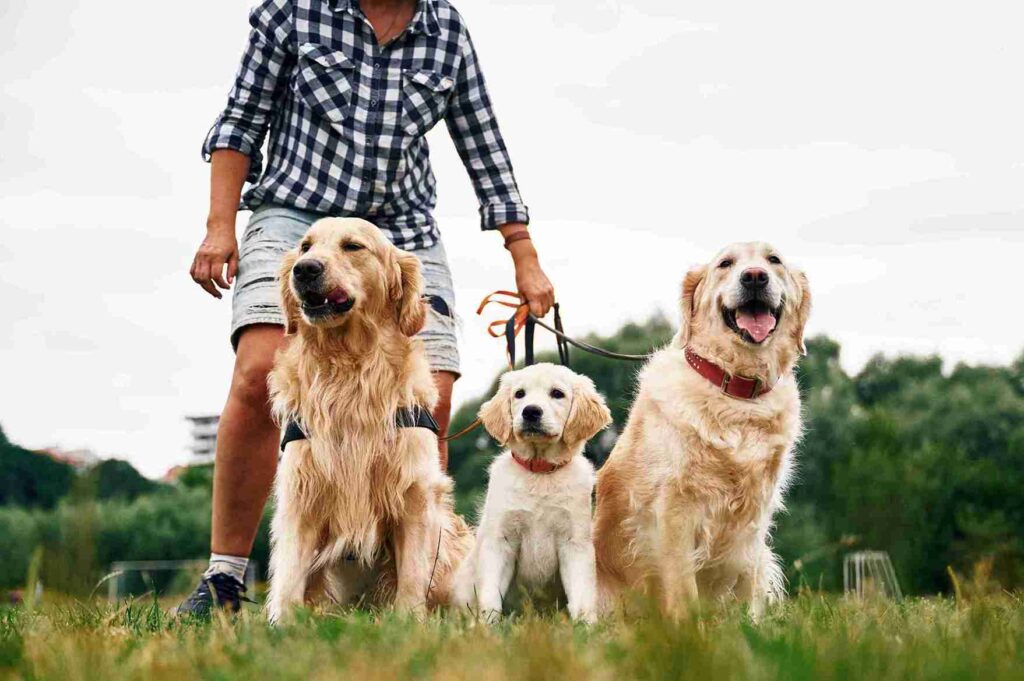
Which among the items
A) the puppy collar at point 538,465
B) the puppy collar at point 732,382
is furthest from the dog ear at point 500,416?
the puppy collar at point 732,382

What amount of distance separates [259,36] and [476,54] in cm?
108

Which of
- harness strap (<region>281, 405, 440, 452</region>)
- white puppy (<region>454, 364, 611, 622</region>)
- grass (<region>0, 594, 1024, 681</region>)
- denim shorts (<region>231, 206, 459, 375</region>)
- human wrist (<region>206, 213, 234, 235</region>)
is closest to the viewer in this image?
grass (<region>0, 594, 1024, 681</region>)

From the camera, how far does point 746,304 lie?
4.55m

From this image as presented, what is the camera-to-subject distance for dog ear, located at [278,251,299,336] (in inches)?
175

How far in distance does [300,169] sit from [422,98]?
0.64 m

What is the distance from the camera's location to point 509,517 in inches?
183

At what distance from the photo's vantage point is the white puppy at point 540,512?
457 cm

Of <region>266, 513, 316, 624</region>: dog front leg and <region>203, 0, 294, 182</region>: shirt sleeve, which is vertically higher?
<region>203, 0, 294, 182</region>: shirt sleeve

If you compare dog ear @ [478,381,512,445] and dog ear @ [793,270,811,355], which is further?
dog ear @ [478,381,512,445]

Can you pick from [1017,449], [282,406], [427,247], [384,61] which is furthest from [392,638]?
[1017,449]

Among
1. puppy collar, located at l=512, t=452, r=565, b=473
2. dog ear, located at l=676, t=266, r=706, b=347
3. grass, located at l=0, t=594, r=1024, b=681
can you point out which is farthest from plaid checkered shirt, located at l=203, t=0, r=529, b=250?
grass, located at l=0, t=594, r=1024, b=681

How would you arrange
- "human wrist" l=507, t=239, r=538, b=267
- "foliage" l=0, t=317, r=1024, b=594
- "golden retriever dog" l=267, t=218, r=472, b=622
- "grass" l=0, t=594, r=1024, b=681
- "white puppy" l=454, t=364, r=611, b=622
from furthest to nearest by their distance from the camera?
"foliage" l=0, t=317, r=1024, b=594
"human wrist" l=507, t=239, r=538, b=267
"white puppy" l=454, t=364, r=611, b=622
"golden retriever dog" l=267, t=218, r=472, b=622
"grass" l=0, t=594, r=1024, b=681

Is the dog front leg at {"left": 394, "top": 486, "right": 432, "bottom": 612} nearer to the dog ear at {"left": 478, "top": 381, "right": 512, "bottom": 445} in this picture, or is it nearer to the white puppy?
the white puppy

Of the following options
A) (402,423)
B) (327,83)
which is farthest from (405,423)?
(327,83)
